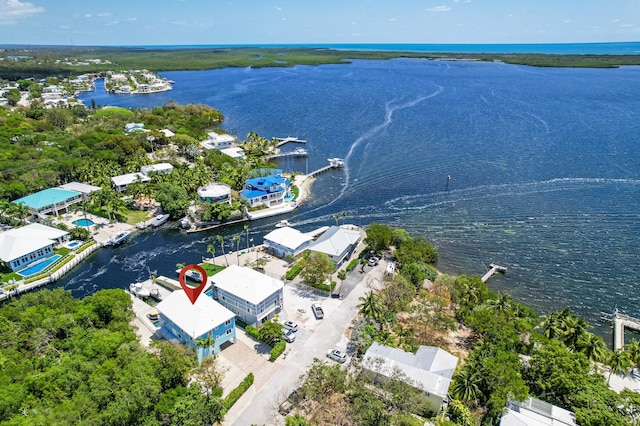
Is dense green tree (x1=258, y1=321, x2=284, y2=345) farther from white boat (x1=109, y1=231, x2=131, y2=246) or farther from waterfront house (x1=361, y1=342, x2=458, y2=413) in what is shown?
white boat (x1=109, y1=231, x2=131, y2=246)

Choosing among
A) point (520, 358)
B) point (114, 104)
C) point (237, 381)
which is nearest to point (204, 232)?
point (237, 381)

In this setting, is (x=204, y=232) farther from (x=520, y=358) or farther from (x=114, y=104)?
(x=114, y=104)

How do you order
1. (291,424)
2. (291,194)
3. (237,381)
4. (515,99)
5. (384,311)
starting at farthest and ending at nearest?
(515,99) < (291,194) < (384,311) < (237,381) < (291,424)

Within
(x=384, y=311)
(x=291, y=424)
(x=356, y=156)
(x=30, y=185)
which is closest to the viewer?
(x=291, y=424)

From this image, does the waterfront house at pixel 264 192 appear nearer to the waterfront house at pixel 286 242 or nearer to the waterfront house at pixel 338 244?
the waterfront house at pixel 286 242

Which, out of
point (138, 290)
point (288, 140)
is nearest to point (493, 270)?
point (138, 290)

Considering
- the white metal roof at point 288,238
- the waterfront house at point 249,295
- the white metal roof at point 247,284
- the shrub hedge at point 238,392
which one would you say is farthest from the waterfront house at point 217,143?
the shrub hedge at point 238,392

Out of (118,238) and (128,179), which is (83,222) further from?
(128,179)
